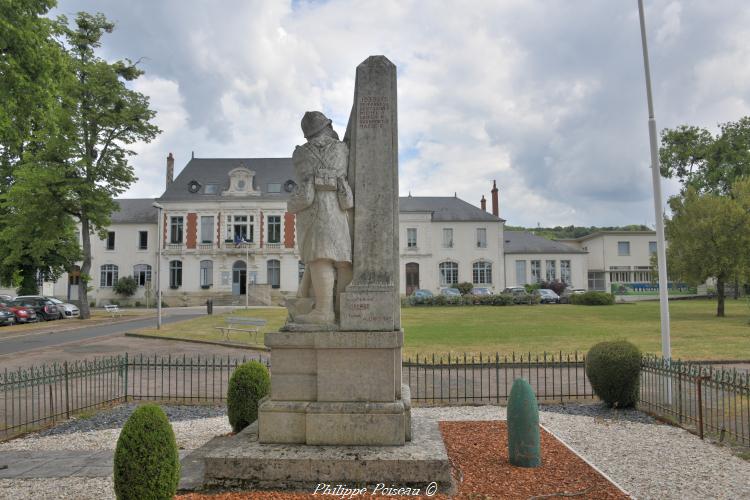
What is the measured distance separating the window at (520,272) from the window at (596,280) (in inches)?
339

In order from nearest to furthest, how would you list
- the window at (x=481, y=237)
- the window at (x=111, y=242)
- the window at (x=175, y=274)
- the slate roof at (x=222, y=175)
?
1. the window at (x=175, y=274)
2. the slate roof at (x=222, y=175)
3. the window at (x=111, y=242)
4. the window at (x=481, y=237)

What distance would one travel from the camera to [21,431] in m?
8.27

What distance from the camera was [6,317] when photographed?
29.9m

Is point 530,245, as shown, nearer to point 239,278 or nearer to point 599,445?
point 239,278

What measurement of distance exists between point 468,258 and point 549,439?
49.5 meters

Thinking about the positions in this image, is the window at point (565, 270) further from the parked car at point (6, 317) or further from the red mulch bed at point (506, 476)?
the red mulch bed at point (506, 476)

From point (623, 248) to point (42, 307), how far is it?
54707 millimetres

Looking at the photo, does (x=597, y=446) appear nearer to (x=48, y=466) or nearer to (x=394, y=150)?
(x=394, y=150)

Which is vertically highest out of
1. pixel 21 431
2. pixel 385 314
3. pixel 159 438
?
pixel 385 314

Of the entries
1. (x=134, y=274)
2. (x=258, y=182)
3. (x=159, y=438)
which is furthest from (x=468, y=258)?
(x=159, y=438)

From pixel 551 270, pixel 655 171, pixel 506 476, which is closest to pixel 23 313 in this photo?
pixel 655 171

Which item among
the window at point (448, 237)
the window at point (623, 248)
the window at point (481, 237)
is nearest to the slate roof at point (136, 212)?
the window at point (448, 237)

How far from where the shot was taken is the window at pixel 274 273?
5253 cm

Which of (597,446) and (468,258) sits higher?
(468,258)
